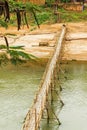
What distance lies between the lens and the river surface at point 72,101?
→ 11789mm

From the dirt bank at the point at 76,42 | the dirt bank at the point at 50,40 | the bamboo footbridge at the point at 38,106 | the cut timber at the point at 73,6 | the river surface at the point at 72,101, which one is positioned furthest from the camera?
the cut timber at the point at 73,6

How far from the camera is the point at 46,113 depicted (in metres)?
12.6

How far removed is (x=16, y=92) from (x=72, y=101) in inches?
90.6

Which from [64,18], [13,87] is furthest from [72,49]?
[64,18]

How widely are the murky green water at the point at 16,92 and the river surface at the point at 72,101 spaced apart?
0.86 metres

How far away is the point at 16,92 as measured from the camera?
50.0 feet

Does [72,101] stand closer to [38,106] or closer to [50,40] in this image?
[38,106]

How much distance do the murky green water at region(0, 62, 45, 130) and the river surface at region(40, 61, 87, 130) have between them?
2.84 ft

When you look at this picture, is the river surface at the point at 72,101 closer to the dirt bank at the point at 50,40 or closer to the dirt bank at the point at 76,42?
the dirt bank at the point at 76,42

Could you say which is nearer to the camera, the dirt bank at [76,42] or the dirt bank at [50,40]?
the dirt bank at [76,42]

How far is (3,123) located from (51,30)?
62.8ft

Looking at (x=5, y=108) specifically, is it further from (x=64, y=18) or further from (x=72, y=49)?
(x=64, y=18)

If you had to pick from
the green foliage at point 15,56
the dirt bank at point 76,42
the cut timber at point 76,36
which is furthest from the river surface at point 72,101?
the green foliage at point 15,56

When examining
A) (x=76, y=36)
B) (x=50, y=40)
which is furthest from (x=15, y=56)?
(x=76, y=36)
